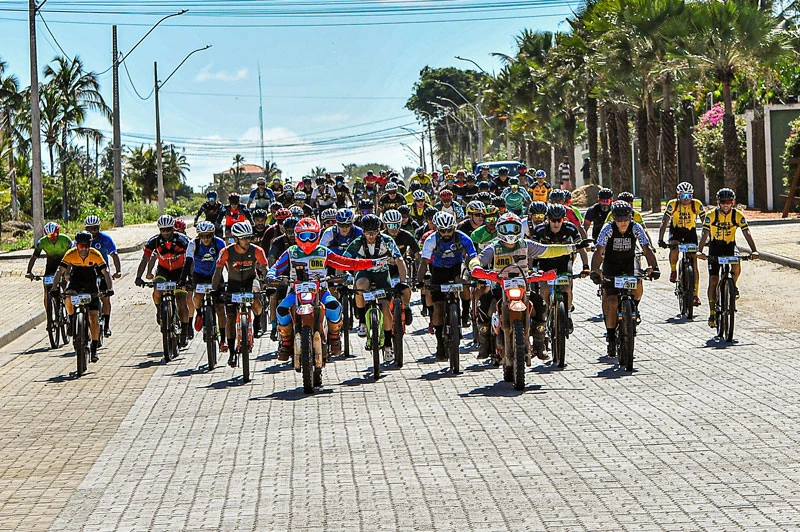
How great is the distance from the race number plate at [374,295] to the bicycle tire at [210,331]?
2.41 m

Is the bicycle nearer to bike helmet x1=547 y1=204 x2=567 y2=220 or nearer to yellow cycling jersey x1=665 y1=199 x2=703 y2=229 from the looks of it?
bike helmet x1=547 y1=204 x2=567 y2=220

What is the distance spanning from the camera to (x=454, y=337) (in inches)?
578

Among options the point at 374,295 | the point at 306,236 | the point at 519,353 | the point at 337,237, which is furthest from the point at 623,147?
the point at 519,353

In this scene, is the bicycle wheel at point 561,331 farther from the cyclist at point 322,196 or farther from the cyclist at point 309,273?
the cyclist at point 322,196

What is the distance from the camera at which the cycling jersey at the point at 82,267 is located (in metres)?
17.1

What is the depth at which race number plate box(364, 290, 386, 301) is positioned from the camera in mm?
14797

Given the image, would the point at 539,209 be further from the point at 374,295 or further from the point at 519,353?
the point at 519,353

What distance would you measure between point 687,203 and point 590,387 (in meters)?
7.74

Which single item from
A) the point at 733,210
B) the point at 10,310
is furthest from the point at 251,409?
the point at 10,310

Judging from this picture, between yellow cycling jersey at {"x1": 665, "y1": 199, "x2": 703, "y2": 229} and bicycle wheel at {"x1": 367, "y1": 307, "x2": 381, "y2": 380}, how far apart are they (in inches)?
281

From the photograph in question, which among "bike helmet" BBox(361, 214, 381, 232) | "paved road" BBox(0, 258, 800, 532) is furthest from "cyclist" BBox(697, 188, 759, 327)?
"bike helmet" BBox(361, 214, 381, 232)

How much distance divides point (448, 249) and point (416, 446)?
5302 millimetres

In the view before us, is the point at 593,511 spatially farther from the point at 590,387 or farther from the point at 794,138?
the point at 794,138

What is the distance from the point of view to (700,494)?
8492 mm
